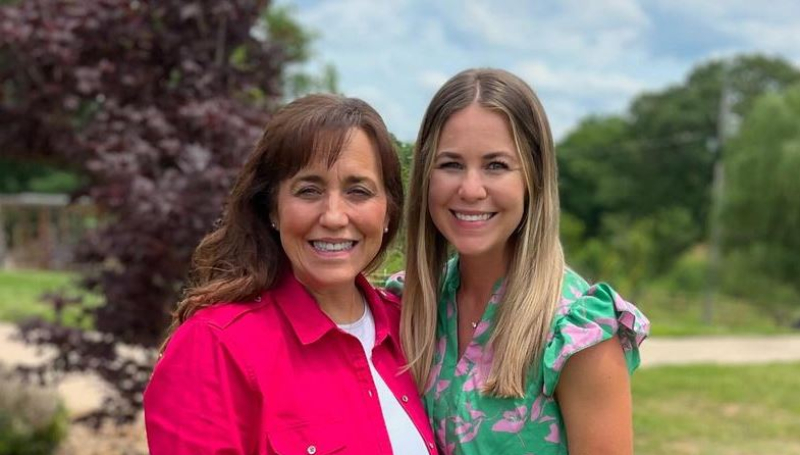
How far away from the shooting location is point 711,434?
22.0ft

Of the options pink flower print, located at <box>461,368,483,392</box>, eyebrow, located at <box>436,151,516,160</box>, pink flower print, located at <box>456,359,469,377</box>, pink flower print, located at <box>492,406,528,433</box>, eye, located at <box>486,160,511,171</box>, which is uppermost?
eyebrow, located at <box>436,151,516,160</box>

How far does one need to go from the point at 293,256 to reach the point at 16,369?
158 inches

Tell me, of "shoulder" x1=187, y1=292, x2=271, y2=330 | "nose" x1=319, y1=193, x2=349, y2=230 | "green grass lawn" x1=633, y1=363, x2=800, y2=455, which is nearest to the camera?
"shoulder" x1=187, y1=292, x2=271, y2=330

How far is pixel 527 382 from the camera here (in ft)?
6.15

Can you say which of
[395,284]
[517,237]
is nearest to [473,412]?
[517,237]

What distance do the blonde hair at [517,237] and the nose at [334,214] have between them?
0.35 m

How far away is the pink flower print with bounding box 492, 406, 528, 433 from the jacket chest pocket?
379mm

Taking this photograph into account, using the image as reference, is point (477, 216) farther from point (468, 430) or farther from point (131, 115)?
point (131, 115)

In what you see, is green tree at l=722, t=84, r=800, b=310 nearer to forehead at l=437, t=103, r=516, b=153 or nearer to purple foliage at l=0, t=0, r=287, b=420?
purple foliage at l=0, t=0, r=287, b=420

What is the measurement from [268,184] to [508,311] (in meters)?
0.60

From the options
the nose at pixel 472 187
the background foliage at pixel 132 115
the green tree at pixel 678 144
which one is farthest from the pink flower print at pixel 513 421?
the green tree at pixel 678 144

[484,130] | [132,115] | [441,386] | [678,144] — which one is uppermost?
[678,144]

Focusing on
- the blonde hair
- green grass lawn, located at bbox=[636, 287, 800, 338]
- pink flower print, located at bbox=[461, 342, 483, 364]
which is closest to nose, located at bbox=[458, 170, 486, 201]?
the blonde hair

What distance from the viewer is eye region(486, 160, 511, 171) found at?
1.95 m
